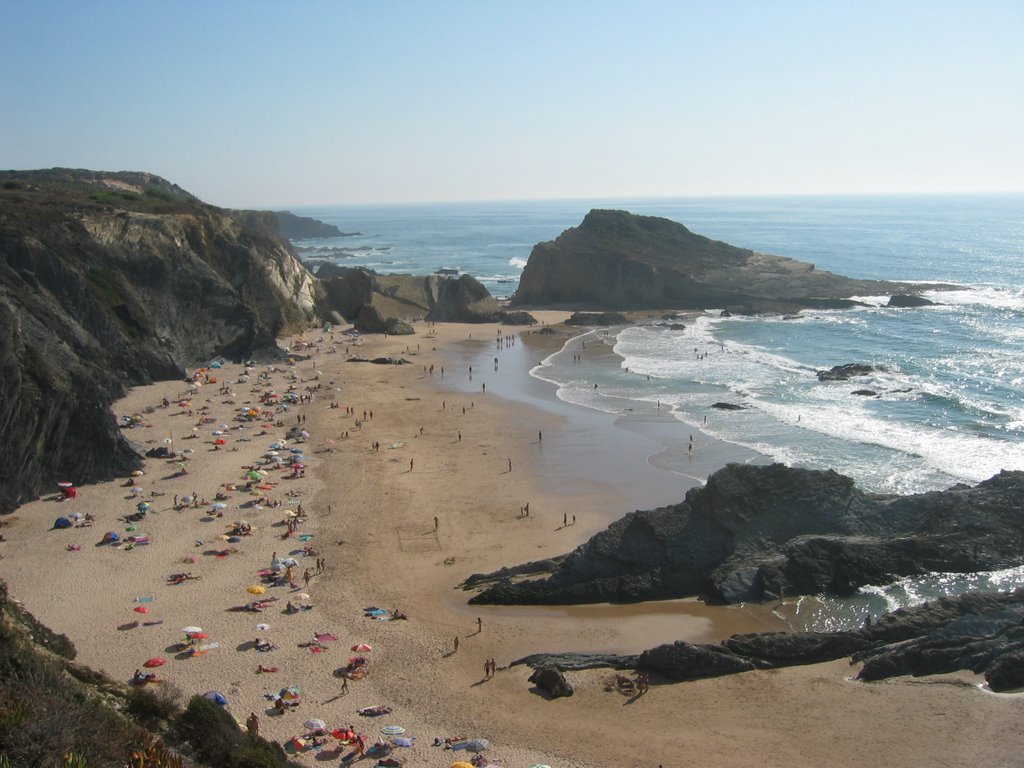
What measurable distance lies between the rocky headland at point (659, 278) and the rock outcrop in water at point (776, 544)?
56.3 meters

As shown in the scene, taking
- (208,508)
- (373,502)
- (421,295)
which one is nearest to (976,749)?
(373,502)

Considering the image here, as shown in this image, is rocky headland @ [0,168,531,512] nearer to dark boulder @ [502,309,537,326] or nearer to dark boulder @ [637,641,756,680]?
dark boulder @ [502,309,537,326]

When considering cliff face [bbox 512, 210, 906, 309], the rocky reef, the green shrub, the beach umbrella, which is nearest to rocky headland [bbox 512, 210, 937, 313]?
cliff face [bbox 512, 210, 906, 309]

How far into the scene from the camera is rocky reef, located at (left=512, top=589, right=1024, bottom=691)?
65.3ft

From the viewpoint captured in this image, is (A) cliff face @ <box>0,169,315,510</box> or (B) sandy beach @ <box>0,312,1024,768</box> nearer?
(B) sandy beach @ <box>0,312,1024,768</box>

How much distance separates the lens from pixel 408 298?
80.8 m

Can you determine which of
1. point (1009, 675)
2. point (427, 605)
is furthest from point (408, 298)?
point (1009, 675)

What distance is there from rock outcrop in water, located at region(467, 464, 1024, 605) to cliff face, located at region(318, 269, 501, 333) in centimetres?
5105

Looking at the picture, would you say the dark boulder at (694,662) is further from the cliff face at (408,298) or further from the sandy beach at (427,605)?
the cliff face at (408,298)

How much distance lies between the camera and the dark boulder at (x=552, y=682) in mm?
20094

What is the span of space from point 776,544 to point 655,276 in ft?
198

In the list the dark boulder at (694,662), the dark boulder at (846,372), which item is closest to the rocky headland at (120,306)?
the dark boulder at (694,662)

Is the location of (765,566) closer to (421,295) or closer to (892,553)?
Answer: (892,553)

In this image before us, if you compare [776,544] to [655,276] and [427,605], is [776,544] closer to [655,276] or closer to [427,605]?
[427,605]
